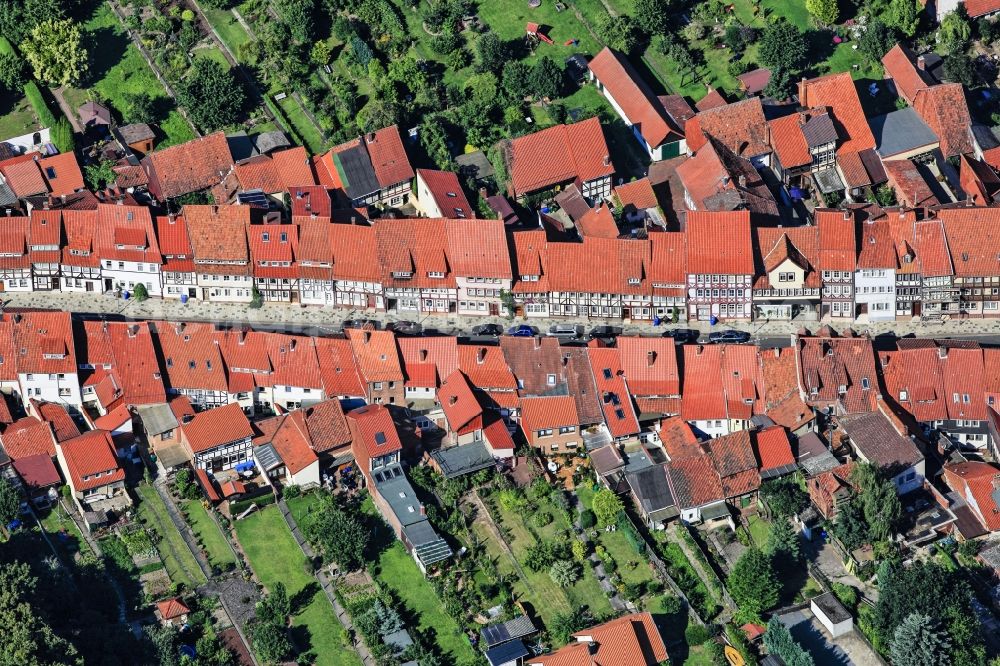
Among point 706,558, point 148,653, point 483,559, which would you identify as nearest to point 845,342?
point 706,558

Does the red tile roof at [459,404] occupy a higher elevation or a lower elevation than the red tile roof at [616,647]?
higher

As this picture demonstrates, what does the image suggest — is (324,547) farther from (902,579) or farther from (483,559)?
(902,579)

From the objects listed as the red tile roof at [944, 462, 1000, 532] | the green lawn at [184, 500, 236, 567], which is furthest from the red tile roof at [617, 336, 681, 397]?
the green lawn at [184, 500, 236, 567]

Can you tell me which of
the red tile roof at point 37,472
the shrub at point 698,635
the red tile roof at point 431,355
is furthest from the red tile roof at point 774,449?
the red tile roof at point 37,472

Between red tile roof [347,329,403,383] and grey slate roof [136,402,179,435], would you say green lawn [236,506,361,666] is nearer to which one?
grey slate roof [136,402,179,435]

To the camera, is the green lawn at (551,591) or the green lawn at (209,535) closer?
the green lawn at (551,591)

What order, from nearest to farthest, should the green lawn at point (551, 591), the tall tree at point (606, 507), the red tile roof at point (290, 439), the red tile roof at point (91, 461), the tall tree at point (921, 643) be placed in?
1. the tall tree at point (921, 643)
2. the green lawn at point (551, 591)
3. the tall tree at point (606, 507)
4. the red tile roof at point (91, 461)
5. the red tile roof at point (290, 439)

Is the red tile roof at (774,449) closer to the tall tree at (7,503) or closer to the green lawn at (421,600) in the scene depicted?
the green lawn at (421,600)
